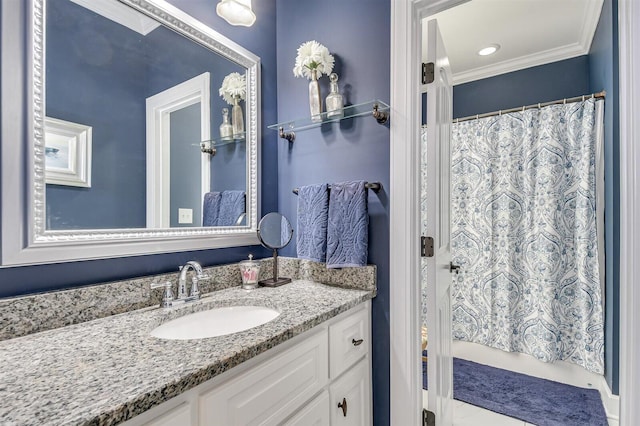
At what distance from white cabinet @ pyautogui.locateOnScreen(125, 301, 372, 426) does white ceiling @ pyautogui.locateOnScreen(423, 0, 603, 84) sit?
6.67 feet

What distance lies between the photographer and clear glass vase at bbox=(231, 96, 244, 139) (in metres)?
1.50

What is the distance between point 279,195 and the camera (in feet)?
5.65

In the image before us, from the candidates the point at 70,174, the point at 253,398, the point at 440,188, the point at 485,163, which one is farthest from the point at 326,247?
the point at 485,163

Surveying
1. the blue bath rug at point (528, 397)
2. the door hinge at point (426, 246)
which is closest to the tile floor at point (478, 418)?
the blue bath rug at point (528, 397)

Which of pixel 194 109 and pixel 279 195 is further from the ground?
pixel 194 109

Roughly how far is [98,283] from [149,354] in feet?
1.44

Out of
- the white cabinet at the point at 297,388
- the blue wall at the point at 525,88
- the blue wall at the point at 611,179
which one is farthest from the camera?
the blue wall at the point at 525,88

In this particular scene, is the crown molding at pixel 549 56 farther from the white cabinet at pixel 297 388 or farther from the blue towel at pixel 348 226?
the white cabinet at pixel 297 388

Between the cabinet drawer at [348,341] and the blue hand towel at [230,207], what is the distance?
2.30 feet

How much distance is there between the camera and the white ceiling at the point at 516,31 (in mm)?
1968

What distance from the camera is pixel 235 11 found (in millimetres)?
1317

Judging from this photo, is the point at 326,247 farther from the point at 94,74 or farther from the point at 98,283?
the point at 94,74

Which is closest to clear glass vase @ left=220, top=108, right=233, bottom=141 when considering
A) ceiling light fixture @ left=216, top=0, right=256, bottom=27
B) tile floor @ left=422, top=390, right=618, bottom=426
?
ceiling light fixture @ left=216, top=0, right=256, bottom=27

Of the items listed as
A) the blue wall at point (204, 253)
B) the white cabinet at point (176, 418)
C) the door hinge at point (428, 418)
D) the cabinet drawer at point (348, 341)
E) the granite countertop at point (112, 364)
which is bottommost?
the door hinge at point (428, 418)
